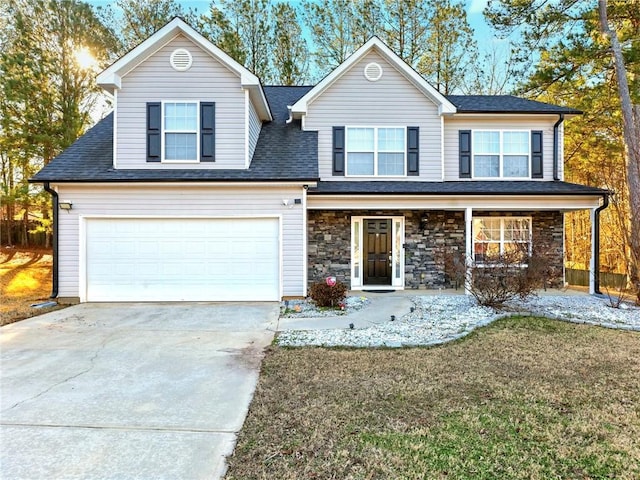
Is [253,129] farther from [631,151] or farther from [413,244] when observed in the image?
[631,151]

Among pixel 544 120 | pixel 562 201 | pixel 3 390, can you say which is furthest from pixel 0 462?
pixel 544 120

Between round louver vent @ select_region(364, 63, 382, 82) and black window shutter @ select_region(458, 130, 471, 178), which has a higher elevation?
round louver vent @ select_region(364, 63, 382, 82)

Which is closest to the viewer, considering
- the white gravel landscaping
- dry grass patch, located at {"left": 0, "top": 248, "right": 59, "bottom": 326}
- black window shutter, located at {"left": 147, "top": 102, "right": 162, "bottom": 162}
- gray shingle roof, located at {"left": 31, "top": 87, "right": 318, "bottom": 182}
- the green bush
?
the white gravel landscaping

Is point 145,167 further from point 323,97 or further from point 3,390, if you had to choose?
point 3,390

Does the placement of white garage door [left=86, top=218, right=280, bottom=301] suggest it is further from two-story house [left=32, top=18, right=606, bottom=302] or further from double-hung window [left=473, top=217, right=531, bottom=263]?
double-hung window [left=473, top=217, right=531, bottom=263]

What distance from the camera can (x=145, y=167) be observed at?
9852mm

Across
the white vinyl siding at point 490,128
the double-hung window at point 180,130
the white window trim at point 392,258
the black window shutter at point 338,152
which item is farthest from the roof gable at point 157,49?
the white vinyl siding at point 490,128

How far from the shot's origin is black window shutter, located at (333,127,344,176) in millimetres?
11367

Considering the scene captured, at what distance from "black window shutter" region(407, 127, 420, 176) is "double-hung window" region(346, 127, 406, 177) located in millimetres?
149

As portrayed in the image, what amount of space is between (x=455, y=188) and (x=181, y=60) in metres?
8.29

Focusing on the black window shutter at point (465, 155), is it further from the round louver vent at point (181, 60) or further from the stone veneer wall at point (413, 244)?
the round louver vent at point (181, 60)

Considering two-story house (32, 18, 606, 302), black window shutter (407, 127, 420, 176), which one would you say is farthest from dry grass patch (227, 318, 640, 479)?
black window shutter (407, 127, 420, 176)

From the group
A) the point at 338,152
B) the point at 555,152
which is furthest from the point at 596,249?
the point at 338,152

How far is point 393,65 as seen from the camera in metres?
11.4
